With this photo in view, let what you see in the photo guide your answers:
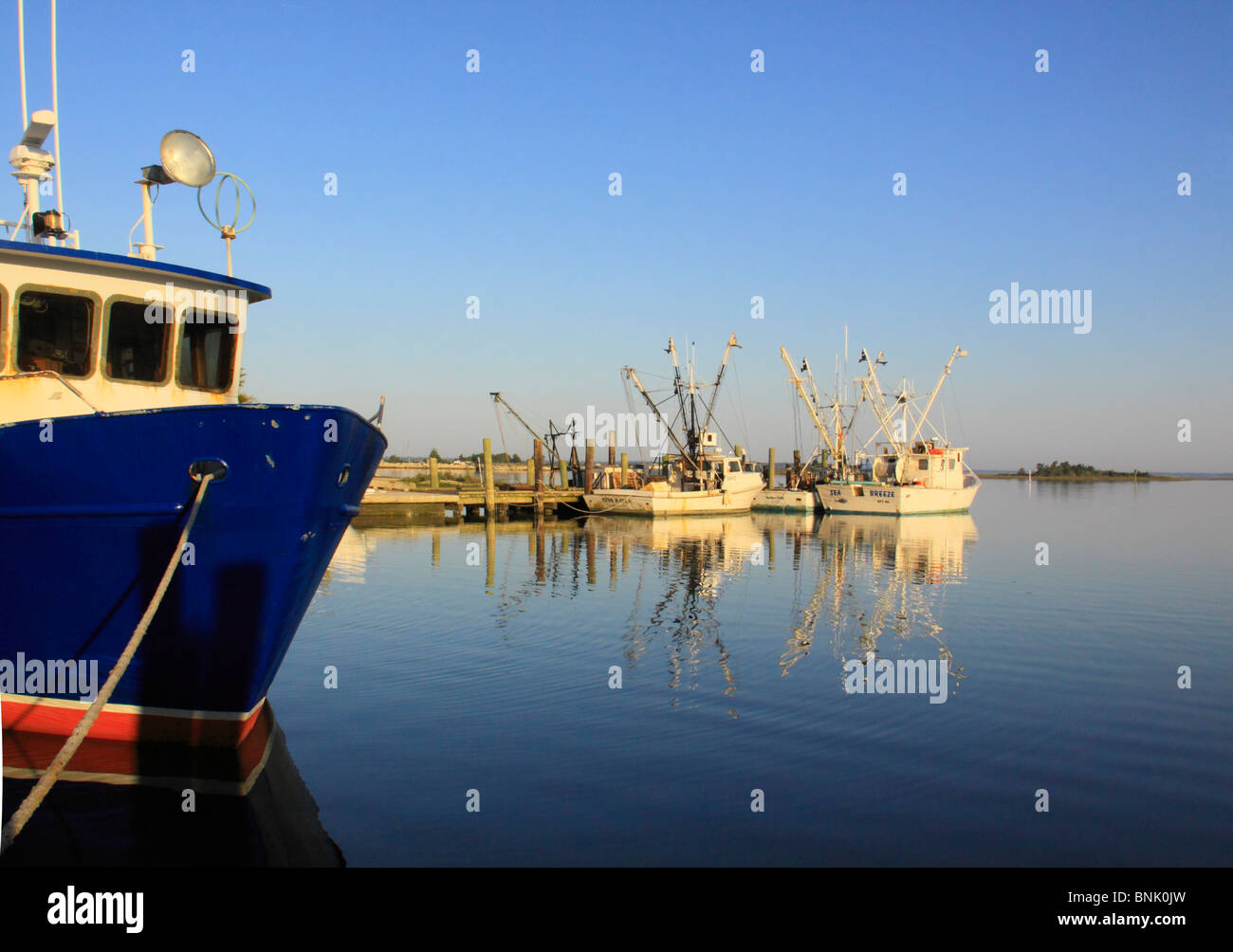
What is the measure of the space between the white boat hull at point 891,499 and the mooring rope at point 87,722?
52.1 m

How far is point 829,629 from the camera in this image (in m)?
17.7

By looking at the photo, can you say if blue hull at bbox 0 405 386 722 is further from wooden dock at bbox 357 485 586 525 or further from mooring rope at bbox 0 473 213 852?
wooden dock at bbox 357 485 586 525

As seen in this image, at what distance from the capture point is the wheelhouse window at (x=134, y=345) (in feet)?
33.7

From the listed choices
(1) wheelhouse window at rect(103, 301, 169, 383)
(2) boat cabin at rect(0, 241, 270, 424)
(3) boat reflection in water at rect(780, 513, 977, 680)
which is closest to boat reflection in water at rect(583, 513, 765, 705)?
(3) boat reflection in water at rect(780, 513, 977, 680)

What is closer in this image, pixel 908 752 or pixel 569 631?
pixel 908 752

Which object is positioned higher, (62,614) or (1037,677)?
(62,614)

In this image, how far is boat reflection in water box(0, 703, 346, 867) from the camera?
748 centimetres

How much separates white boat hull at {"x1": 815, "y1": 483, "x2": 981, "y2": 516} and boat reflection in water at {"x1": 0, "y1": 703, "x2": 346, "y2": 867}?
50511 mm

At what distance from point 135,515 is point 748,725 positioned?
7393 millimetres

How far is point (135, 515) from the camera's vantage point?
8.59 m

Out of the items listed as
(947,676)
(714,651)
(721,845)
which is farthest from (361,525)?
(721,845)
